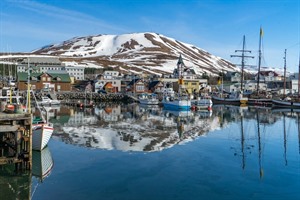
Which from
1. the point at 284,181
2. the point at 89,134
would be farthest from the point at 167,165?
the point at 89,134

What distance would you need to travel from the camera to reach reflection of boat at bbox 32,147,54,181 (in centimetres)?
1631

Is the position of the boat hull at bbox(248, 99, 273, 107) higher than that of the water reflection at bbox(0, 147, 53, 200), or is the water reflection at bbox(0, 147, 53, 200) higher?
the boat hull at bbox(248, 99, 273, 107)

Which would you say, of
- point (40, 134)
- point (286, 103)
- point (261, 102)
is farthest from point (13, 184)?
point (261, 102)

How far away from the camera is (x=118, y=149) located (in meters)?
22.7

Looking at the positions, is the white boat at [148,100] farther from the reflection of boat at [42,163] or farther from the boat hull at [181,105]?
the reflection of boat at [42,163]

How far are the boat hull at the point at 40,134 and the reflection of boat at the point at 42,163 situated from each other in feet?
1.39

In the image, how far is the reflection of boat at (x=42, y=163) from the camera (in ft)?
53.5

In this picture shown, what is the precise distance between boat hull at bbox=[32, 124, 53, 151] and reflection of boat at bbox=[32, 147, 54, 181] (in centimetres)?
42

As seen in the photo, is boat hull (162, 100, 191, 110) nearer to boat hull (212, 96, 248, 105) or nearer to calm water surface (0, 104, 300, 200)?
boat hull (212, 96, 248, 105)

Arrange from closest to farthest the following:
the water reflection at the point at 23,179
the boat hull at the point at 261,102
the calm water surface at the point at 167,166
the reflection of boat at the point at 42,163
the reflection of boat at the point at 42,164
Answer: the water reflection at the point at 23,179, the calm water surface at the point at 167,166, the reflection of boat at the point at 42,164, the reflection of boat at the point at 42,163, the boat hull at the point at 261,102

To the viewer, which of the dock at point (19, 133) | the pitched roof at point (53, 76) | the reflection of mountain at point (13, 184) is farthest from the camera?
the pitched roof at point (53, 76)

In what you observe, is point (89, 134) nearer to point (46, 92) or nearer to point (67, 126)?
point (67, 126)

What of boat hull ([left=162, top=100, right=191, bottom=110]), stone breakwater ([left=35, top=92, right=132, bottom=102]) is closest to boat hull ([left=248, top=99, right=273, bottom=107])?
boat hull ([left=162, top=100, right=191, bottom=110])

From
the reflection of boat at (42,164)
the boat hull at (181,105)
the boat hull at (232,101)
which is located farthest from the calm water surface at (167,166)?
the boat hull at (232,101)
